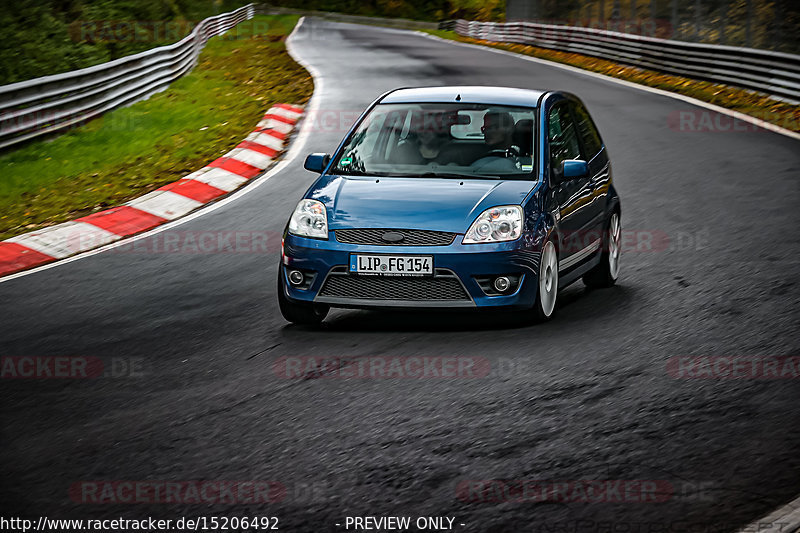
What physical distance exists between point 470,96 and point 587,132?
1327mm

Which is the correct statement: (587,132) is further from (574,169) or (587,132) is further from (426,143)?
(426,143)

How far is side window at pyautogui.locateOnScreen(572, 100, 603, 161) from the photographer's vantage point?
9.48 meters

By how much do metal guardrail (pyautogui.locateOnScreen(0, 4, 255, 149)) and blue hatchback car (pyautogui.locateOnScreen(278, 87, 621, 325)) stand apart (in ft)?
31.8

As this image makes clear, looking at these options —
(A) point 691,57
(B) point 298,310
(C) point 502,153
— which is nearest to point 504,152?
(C) point 502,153

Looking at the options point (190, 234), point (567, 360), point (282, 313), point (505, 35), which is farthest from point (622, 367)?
point (505, 35)

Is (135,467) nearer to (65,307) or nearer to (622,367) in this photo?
(622,367)

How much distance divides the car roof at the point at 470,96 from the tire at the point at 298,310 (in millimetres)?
1904

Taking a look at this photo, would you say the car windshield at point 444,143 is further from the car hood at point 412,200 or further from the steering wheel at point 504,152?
the car hood at point 412,200

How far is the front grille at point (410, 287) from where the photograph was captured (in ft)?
24.6

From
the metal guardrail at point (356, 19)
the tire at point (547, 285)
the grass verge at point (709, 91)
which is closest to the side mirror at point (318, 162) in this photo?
the tire at point (547, 285)

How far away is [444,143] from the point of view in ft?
28.1

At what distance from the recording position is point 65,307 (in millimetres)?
9000

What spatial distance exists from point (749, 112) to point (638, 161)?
6375 mm

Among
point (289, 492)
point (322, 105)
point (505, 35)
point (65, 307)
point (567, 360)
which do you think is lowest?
point (505, 35)
